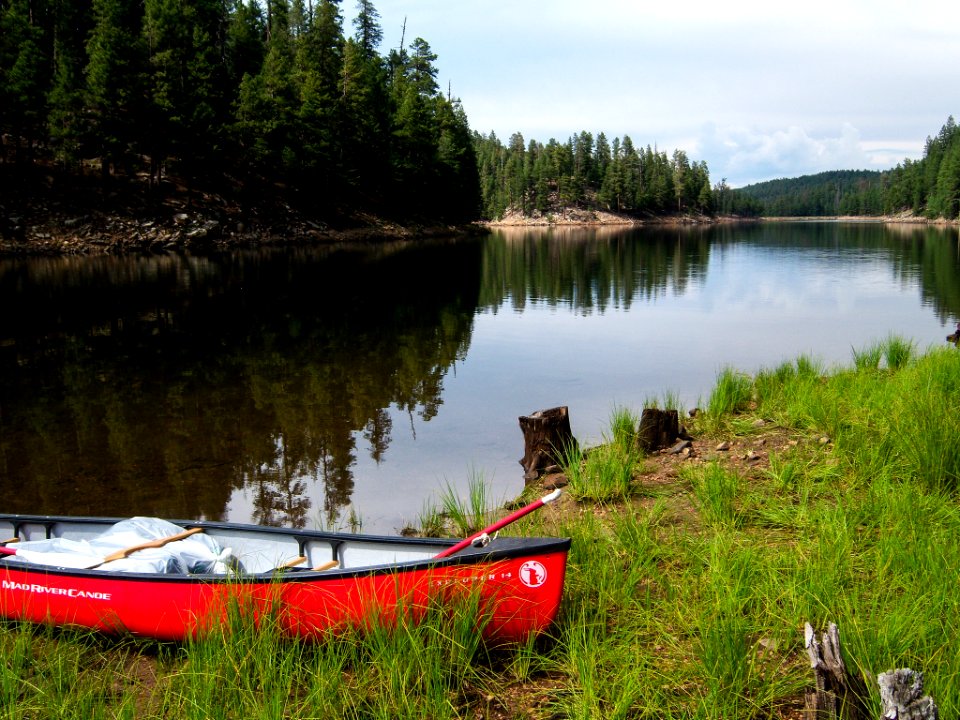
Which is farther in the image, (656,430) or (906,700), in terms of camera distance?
(656,430)

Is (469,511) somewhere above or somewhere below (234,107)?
below

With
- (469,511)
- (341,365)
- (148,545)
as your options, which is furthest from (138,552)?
(341,365)

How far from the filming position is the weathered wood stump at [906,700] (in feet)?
8.98

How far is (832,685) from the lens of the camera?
3.23m

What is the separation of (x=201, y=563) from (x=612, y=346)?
44.9 ft

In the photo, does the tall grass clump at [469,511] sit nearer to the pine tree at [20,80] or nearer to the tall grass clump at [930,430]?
the tall grass clump at [930,430]

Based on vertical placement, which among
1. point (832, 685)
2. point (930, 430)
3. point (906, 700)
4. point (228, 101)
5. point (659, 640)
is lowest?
point (659, 640)

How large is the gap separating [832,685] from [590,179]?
150 metres

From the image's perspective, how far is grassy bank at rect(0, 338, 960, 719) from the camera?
149 inches

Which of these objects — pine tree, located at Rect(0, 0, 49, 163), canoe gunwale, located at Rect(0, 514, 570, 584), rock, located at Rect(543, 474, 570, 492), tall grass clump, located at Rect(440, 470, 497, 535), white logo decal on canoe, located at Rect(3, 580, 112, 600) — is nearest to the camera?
canoe gunwale, located at Rect(0, 514, 570, 584)

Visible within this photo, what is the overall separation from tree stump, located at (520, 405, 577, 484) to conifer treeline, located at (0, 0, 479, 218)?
42.0 metres

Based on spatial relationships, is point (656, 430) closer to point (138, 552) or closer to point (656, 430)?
point (656, 430)

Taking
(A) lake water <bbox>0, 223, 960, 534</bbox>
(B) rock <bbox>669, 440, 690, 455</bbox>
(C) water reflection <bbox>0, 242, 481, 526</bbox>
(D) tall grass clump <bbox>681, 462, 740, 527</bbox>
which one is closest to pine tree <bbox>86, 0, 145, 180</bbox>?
(A) lake water <bbox>0, 223, 960, 534</bbox>

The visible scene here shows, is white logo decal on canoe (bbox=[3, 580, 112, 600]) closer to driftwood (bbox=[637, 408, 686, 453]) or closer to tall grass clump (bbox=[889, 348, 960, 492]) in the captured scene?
driftwood (bbox=[637, 408, 686, 453])
